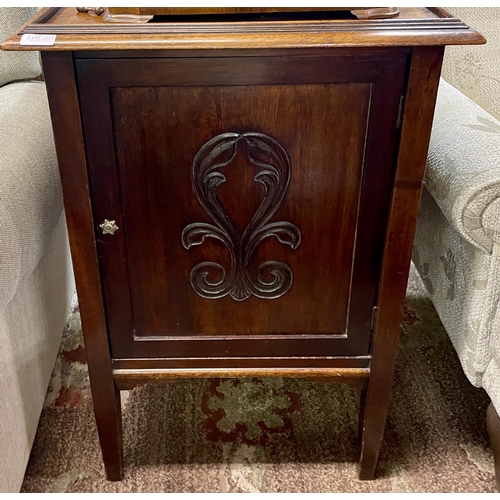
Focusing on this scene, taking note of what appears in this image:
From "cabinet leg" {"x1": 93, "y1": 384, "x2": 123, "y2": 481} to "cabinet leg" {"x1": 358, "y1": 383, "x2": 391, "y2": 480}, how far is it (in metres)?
0.39

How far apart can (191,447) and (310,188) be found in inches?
22.0

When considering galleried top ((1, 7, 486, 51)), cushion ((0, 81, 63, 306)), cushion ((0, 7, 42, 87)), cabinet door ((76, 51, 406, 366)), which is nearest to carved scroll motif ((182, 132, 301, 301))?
cabinet door ((76, 51, 406, 366))

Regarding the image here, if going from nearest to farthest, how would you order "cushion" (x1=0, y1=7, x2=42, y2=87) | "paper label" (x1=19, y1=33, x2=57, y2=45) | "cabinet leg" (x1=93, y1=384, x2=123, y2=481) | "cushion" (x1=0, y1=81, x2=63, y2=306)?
"paper label" (x1=19, y1=33, x2=57, y2=45)
"cushion" (x1=0, y1=81, x2=63, y2=306)
"cabinet leg" (x1=93, y1=384, x2=123, y2=481)
"cushion" (x1=0, y1=7, x2=42, y2=87)

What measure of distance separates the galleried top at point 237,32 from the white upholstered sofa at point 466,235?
0.22 meters

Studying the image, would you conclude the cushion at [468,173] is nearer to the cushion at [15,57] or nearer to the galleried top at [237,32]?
the galleried top at [237,32]

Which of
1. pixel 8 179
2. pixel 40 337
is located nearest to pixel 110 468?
pixel 40 337

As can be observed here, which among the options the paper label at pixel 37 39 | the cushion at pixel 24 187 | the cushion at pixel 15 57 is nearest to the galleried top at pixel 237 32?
the paper label at pixel 37 39

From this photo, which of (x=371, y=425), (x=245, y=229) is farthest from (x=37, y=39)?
(x=371, y=425)

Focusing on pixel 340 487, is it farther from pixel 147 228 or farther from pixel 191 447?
pixel 147 228

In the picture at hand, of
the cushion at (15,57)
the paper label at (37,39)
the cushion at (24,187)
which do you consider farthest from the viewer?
the cushion at (15,57)

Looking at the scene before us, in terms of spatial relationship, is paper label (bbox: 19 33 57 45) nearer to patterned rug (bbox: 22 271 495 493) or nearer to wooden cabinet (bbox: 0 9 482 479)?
wooden cabinet (bbox: 0 9 482 479)

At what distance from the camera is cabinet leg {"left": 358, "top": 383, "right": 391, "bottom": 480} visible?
932mm

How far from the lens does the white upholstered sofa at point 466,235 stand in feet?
2.66

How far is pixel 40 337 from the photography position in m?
1.05
